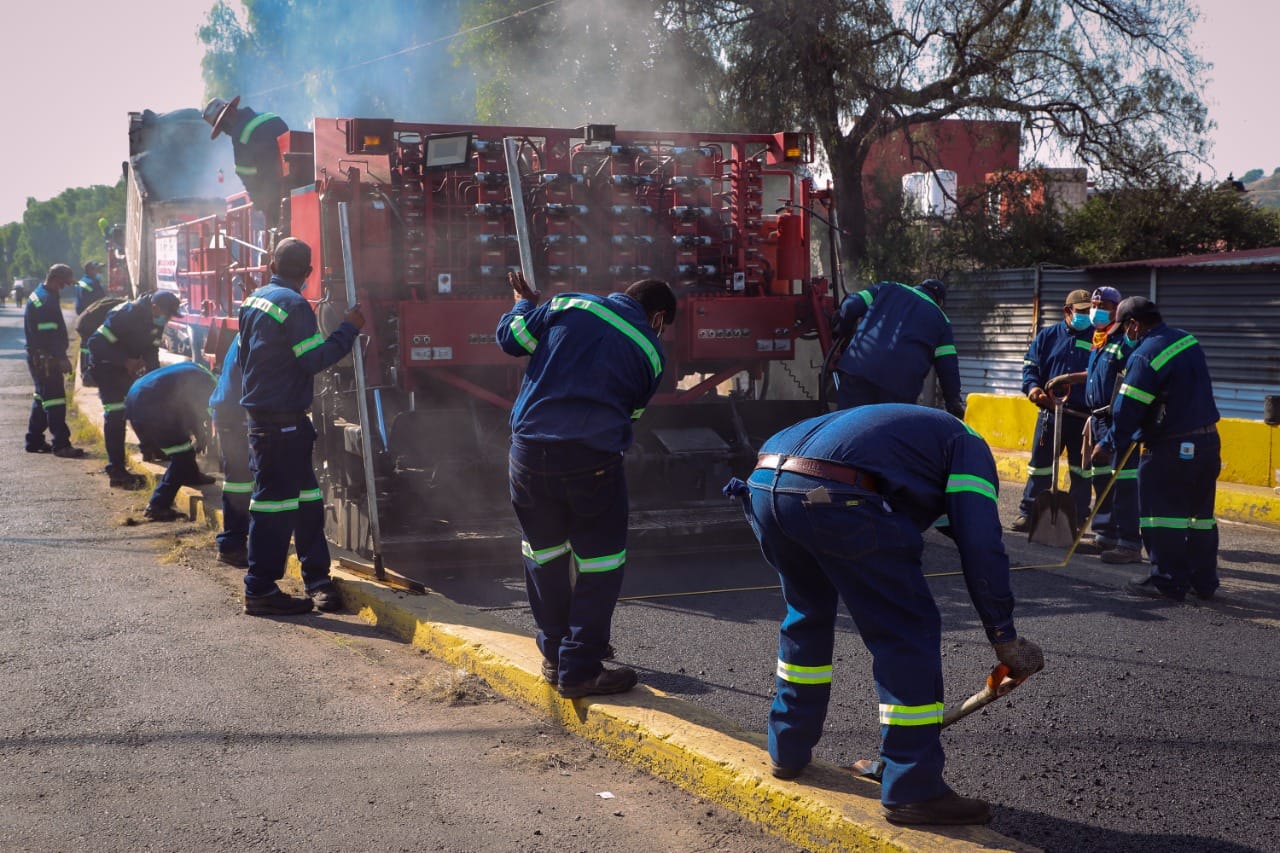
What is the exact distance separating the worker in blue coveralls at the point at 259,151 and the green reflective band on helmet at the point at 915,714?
667cm

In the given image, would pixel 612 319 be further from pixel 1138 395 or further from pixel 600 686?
pixel 1138 395

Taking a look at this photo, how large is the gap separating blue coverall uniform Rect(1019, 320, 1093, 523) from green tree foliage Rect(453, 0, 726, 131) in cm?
892

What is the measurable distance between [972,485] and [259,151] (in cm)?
696

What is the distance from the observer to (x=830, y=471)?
3.46 metres

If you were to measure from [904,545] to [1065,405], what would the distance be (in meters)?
5.83

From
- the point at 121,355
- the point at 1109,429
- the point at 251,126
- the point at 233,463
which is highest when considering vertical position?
the point at 251,126

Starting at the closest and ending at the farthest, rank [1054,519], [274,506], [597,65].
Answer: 1. [274,506]
2. [1054,519]
3. [597,65]

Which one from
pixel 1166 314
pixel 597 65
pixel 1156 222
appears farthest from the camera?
pixel 597 65

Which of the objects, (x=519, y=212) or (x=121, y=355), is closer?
(x=519, y=212)

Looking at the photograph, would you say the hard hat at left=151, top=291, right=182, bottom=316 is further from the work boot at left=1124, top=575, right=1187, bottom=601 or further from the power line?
the power line

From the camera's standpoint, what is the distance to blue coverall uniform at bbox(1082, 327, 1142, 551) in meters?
7.72

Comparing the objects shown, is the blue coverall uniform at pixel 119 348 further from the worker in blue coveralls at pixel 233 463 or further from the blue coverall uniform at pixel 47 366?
the worker in blue coveralls at pixel 233 463

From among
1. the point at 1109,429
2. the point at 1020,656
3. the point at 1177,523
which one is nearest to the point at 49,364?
the point at 1109,429

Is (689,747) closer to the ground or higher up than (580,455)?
closer to the ground
